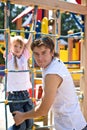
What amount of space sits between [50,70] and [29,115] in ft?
0.90

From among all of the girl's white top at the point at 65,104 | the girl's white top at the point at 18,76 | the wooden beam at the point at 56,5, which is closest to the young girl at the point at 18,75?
the girl's white top at the point at 18,76

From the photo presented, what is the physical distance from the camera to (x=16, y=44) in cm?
305

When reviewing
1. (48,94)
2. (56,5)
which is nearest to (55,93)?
(48,94)

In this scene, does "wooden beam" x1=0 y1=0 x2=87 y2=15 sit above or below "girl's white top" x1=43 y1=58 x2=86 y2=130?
above

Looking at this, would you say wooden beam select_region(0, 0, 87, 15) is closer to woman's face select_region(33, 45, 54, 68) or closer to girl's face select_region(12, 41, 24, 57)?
girl's face select_region(12, 41, 24, 57)

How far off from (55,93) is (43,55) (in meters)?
0.23

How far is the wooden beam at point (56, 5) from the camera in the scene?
9.02 ft

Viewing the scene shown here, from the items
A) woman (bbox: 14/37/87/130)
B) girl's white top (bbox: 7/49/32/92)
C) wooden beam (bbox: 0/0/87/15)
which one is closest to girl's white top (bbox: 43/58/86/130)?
woman (bbox: 14/37/87/130)

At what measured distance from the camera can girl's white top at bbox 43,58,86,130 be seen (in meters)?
1.73

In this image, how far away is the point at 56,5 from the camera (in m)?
2.96

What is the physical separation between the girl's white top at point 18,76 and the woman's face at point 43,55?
4.23ft

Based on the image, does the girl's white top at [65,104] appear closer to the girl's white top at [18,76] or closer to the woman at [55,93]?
the woman at [55,93]

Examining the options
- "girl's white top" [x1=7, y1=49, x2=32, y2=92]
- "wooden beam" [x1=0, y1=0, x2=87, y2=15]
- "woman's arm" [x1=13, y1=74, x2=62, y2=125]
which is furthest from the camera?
"girl's white top" [x1=7, y1=49, x2=32, y2=92]

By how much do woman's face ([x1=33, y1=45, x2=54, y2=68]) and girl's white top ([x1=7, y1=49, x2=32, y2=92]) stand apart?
129 cm
